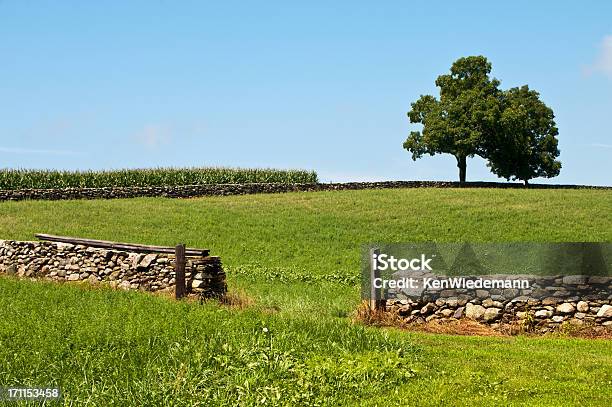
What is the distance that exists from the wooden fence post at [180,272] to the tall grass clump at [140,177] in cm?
3945

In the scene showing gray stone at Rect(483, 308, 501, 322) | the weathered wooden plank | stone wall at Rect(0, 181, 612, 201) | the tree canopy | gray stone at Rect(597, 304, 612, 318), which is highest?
the tree canopy

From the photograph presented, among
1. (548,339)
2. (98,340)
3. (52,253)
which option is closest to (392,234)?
(52,253)

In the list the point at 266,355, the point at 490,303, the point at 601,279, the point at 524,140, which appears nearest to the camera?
the point at 266,355

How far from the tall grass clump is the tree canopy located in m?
13.5

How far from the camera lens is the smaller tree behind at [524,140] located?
67.3 meters

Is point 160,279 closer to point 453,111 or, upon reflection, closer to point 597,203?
point 597,203

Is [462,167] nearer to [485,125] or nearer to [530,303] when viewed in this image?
[485,125]

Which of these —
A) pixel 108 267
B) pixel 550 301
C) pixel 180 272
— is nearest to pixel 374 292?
pixel 550 301

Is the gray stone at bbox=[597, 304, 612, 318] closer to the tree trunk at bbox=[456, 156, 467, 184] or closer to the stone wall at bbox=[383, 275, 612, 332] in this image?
the stone wall at bbox=[383, 275, 612, 332]

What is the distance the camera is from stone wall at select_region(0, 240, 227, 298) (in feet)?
62.5

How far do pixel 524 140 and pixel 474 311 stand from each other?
55.7 metres

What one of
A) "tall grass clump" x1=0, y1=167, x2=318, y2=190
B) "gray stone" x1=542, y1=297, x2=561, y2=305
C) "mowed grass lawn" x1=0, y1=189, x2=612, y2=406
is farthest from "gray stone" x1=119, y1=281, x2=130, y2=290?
"tall grass clump" x1=0, y1=167, x2=318, y2=190

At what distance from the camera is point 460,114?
2657 inches

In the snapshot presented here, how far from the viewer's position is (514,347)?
14.5 meters
